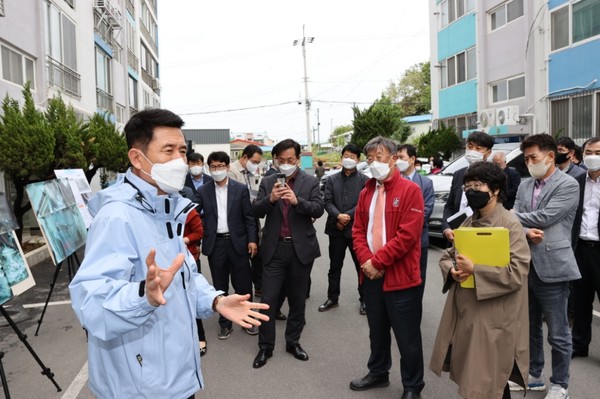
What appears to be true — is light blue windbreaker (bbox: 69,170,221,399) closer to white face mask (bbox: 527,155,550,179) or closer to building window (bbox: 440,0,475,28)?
white face mask (bbox: 527,155,550,179)

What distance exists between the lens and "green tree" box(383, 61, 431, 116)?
57312 millimetres

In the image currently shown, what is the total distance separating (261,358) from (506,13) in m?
18.6

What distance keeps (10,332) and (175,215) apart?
471 cm

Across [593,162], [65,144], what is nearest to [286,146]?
[593,162]

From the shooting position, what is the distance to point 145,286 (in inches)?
66.7

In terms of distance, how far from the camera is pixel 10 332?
554cm

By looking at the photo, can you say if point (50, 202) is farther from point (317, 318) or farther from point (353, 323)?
point (353, 323)

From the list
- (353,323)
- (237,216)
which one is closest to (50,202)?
(237,216)

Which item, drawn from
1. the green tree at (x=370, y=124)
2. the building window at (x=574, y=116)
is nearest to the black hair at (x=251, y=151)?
the building window at (x=574, y=116)

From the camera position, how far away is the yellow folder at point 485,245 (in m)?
2.76

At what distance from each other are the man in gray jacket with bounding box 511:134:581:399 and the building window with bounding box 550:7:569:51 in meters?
14.0

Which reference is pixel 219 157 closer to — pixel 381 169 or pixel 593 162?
pixel 381 169

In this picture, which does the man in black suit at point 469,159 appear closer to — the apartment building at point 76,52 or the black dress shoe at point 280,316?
the black dress shoe at point 280,316

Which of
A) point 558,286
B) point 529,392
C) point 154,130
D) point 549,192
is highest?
point 154,130
